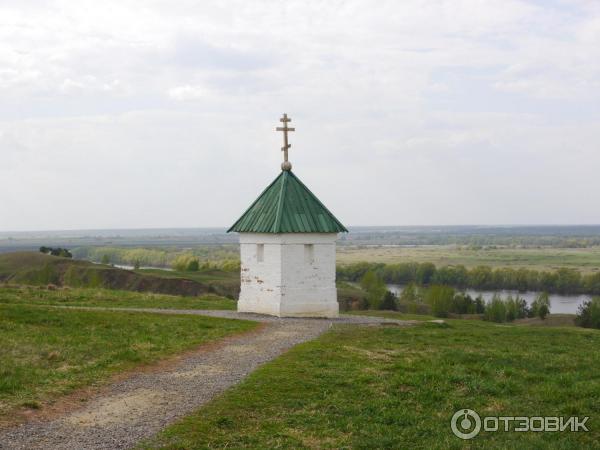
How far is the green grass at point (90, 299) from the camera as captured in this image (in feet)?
78.9

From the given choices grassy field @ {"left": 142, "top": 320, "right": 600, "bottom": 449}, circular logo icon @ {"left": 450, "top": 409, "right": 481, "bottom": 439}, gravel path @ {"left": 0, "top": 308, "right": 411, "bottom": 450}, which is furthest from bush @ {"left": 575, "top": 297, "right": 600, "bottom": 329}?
circular logo icon @ {"left": 450, "top": 409, "right": 481, "bottom": 439}

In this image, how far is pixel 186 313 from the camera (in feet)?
72.4

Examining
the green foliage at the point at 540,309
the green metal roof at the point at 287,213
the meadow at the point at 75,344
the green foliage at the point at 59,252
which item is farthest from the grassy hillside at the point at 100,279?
the green metal roof at the point at 287,213

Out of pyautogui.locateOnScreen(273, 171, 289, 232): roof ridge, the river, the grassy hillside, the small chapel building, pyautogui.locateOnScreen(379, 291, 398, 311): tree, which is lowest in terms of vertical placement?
the river

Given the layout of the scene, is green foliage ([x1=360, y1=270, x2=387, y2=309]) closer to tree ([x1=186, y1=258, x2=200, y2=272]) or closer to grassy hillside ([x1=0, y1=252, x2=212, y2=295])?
grassy hillside ([x1=0, y1=252, x2=212, y2=295])

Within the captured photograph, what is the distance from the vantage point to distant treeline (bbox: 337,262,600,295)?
97188mm

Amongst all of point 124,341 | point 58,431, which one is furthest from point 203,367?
point 58,431

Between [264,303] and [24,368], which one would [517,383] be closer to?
[24,368]

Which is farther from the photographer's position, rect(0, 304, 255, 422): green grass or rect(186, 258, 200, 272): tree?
rect(186, 258, 200, 272): tree

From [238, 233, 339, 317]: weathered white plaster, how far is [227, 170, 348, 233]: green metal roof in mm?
262

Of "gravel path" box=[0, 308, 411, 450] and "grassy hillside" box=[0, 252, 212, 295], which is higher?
"gravel path" box=[0, 308, 411, 450]

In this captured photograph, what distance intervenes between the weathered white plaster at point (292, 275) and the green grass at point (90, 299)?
393 centimetres

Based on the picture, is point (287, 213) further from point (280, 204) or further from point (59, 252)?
point (59, 252)

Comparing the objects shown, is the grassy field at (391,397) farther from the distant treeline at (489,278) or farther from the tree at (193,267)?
the distant treeline at (489,278)
